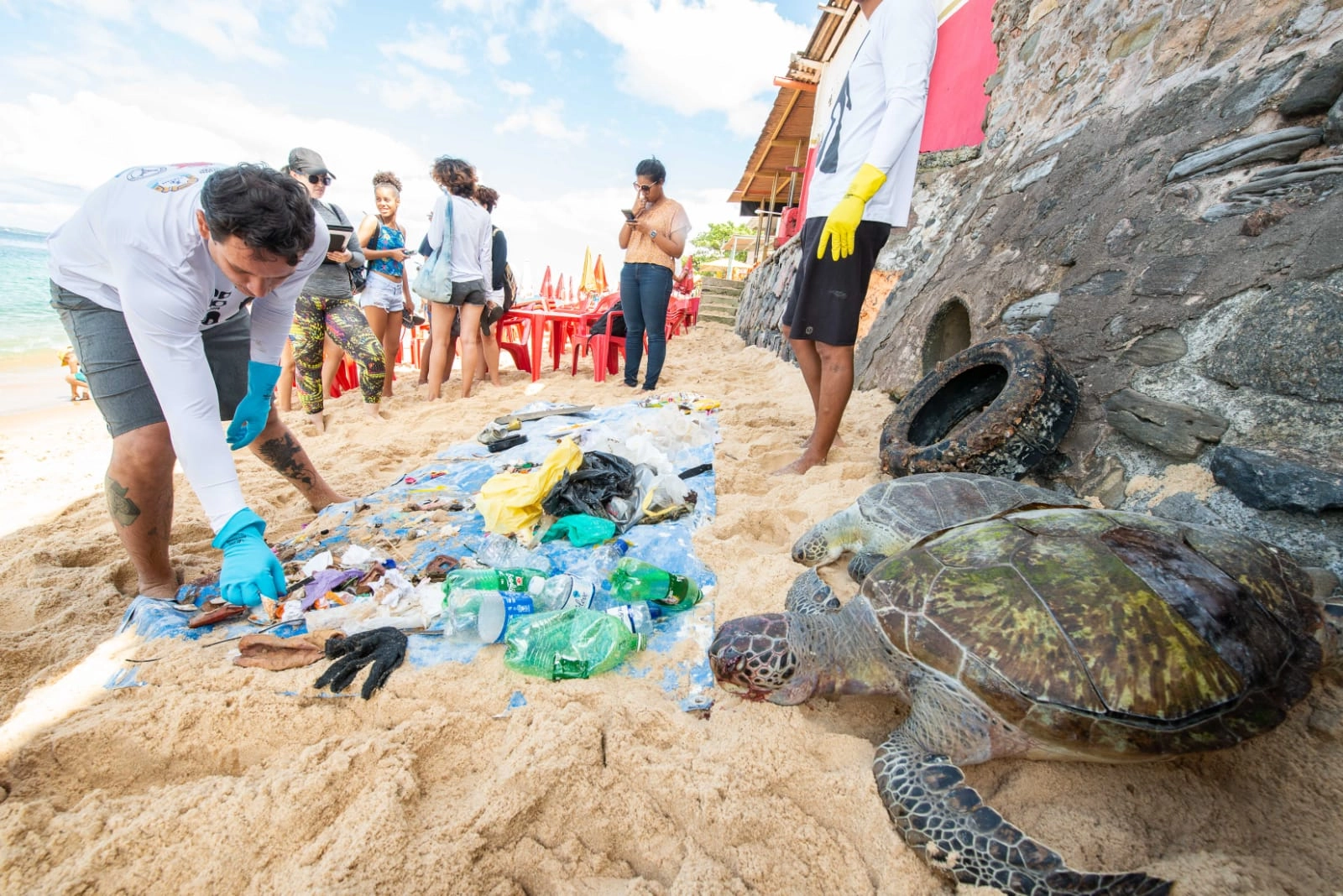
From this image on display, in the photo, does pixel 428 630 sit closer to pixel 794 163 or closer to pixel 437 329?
pixel 437 329

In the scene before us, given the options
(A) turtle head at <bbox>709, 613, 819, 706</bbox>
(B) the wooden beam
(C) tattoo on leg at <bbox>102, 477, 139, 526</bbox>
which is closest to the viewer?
(A) turtle head at <bbox>709, 613, 819, 706</bbox>

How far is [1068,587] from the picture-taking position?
3.80 ft

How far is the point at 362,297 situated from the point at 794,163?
12.0m

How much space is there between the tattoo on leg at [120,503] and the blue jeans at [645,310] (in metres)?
3.45

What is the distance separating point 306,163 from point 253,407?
91.4 inches

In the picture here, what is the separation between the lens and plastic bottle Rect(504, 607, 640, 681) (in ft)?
4.53

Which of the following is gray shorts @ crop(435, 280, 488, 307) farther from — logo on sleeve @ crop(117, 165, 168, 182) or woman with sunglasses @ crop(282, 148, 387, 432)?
logo on sleeve @ crop(117, 165, 168, 182)

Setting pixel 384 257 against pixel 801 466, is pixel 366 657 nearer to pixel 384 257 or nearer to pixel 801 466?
pixel 801 466

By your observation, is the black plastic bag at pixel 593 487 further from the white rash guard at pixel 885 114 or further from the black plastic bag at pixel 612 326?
the black plastic bag at pixel 612 326

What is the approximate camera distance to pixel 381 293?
434cm

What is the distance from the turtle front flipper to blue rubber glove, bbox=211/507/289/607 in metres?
1.56

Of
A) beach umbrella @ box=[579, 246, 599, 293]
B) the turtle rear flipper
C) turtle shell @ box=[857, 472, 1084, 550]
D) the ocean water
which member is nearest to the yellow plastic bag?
turtle shell @ box=[857, 472, 1084, 550]

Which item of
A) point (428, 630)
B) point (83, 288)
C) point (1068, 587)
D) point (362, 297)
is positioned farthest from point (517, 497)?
point (362, 297)

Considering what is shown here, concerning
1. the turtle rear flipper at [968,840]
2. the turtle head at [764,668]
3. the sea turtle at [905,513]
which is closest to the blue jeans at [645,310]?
the sea turtle at [905,513]
